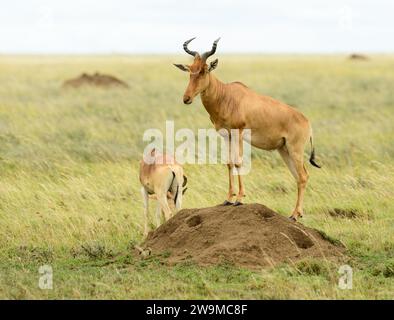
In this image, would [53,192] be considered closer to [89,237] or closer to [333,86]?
[89,237]

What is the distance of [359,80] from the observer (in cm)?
3688

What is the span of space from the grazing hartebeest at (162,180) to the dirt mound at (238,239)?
0.60 meters

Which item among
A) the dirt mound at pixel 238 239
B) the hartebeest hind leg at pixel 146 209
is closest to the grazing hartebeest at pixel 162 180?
the hartebeest hind leg at pixel 146 209

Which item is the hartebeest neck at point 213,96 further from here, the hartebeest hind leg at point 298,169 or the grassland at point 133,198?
the grassland at point 133,198

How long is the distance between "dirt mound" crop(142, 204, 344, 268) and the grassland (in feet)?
0.90

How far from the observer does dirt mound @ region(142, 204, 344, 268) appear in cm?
919

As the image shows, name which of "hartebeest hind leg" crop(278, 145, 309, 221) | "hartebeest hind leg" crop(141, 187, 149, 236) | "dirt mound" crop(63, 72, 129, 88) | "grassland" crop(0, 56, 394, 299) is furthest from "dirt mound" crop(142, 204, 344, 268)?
"dirt mound" crop(63, 72, 129, 88)

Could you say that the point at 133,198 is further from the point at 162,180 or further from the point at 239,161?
the point at 239,161

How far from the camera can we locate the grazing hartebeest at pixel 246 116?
32.6 ft

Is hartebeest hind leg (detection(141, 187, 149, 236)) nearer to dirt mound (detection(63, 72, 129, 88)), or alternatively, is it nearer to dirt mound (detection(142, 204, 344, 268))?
dirt mound (detection(142, 204, 344, 268))

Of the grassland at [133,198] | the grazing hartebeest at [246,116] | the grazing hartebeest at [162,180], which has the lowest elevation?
the grassland at [133,198]

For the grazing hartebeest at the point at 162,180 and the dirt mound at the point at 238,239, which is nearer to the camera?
the dirt mound at the point at 238,239
